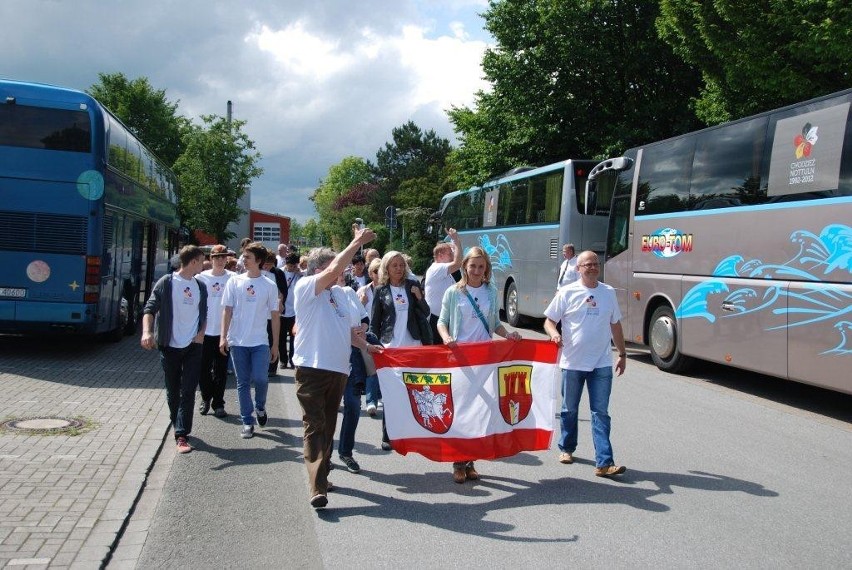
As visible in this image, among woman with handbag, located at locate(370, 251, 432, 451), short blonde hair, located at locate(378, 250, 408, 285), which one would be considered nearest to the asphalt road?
woman with handbag, located at locate(370, 251, 432, 451)

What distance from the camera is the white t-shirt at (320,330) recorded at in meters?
5.72

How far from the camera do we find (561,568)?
14.6 ft

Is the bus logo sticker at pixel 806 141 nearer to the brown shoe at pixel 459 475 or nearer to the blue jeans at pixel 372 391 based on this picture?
the blue jeans at pixel 372 391

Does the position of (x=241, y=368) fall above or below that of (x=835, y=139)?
below

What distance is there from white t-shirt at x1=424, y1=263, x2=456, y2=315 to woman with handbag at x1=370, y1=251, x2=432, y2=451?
5.42 feet

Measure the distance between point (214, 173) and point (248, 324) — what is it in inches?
1560

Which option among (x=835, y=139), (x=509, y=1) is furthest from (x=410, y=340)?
(x=509, y=1)

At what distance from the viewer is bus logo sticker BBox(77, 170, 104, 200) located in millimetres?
12758

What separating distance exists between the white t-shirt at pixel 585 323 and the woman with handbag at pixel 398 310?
1.30 metres

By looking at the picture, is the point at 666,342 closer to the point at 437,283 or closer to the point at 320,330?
the point at 437,283

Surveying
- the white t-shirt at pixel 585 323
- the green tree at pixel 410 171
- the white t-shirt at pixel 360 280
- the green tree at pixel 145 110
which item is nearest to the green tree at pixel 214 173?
the green tree at pixel 145 110

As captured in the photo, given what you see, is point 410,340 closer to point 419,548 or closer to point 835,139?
point 419,548

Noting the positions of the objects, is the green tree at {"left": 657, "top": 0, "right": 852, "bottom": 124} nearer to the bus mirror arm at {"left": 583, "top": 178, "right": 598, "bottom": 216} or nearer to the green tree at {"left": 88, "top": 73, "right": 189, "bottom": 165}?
the bus mirror arm at {"left": 583, "top": 178, "right": 598, "bottom": 216}

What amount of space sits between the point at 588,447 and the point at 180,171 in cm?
4300
